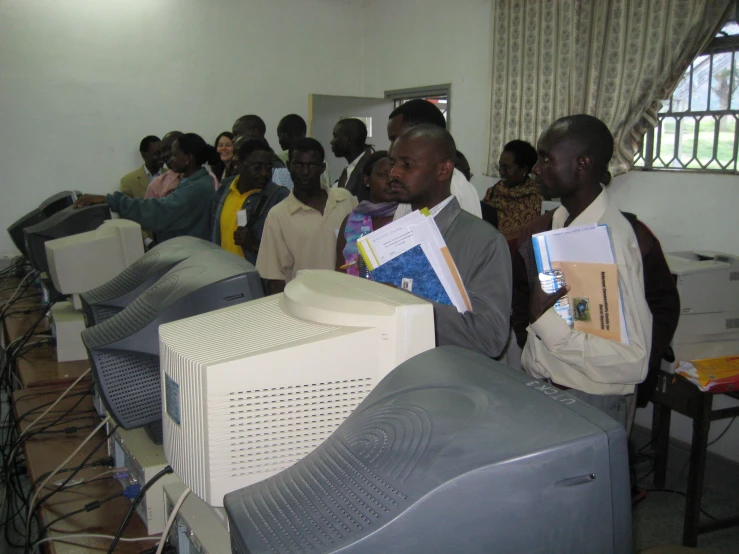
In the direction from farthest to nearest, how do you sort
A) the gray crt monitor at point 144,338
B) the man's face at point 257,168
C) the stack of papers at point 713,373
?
1. the man's face at point 257,168
2. the stack of papers at point 713,373
3. the gray crt monitor at point 144,338

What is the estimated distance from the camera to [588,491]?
0.60 m

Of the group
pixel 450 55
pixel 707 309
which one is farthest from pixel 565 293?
pixel 450 55

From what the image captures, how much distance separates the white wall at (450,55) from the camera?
518 cm

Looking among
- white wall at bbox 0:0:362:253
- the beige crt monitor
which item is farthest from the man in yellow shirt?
white wall at bbox 0:0:362:253

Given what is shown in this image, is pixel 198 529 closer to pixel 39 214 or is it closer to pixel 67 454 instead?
pixel 67 454

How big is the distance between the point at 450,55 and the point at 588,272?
14.9 ft

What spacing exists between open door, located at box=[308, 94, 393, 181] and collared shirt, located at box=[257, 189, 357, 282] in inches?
144

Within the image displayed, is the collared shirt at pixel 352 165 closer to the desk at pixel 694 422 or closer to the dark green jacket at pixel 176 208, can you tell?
the dark green jacket at pixel 176 208

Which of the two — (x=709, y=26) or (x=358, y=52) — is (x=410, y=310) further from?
(x=358, y=52)

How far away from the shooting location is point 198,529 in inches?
38.3

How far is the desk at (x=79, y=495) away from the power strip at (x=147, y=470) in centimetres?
3

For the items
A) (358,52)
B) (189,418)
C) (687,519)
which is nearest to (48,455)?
(189,418)

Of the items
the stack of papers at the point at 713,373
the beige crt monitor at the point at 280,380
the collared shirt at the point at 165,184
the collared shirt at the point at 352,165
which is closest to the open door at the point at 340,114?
the collared shirt at the point at 165,184

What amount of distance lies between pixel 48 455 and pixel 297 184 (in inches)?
57.3
